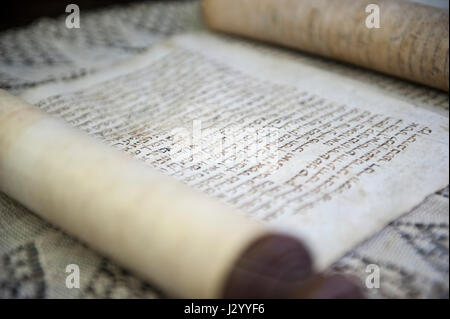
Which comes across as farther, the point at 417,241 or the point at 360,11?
the point at 360,11

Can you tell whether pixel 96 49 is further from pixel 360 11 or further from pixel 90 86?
pixel 360 11

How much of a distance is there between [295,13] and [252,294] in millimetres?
1210

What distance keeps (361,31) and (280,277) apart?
3.48 feet

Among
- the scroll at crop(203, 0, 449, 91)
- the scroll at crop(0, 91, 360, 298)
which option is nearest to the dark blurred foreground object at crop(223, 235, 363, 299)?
the scroll at crop(0, 91, 360, 298)

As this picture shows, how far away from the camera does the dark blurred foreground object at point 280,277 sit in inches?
30.2

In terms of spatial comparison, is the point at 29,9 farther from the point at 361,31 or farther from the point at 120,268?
the point at 120,268

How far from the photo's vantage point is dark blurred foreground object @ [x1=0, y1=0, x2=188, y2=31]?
2.31 meters

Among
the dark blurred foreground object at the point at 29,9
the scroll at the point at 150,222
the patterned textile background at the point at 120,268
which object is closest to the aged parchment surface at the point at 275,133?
the patterned textile background at the point at 120,268

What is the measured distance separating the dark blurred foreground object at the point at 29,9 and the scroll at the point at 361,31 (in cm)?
88

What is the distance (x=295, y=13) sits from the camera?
1.76m

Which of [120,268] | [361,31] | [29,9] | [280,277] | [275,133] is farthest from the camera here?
[29,9]

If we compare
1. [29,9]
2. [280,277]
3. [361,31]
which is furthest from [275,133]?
[29,9]

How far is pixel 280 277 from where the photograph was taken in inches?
31.3
